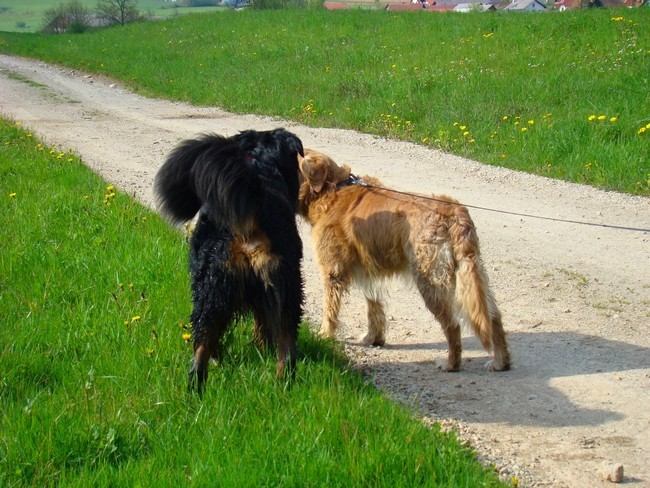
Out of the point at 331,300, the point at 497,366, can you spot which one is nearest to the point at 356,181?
the point at 331,300

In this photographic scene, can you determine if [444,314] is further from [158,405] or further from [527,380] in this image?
[158,405]

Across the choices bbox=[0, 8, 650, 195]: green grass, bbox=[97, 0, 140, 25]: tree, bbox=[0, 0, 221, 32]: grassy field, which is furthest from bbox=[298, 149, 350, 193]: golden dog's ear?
bbox=[0, 0, 221, 32]: grassy field

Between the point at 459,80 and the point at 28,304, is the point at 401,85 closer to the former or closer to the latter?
the point at 459,80

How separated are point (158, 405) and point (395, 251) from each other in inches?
81.8

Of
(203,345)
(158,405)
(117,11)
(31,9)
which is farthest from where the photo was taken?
(31,9)

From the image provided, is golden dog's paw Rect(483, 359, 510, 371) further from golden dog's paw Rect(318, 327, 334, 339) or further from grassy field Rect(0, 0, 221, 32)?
grassy field Rect(0, 0, 221, 32)

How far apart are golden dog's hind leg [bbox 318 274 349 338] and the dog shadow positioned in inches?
18.3

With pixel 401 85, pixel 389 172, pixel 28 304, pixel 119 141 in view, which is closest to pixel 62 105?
pixel 119 141

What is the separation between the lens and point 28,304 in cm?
601

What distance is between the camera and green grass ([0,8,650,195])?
439 inches

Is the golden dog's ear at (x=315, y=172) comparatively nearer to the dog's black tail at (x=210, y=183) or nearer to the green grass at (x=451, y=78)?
the dog's black tail at (x=210, y=183)

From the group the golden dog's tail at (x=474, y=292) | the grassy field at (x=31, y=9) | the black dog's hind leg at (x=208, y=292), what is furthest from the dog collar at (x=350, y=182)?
the grassy field at (x=31, y=9)

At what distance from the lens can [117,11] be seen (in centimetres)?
5269

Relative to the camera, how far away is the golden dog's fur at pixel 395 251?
17.4 feet
